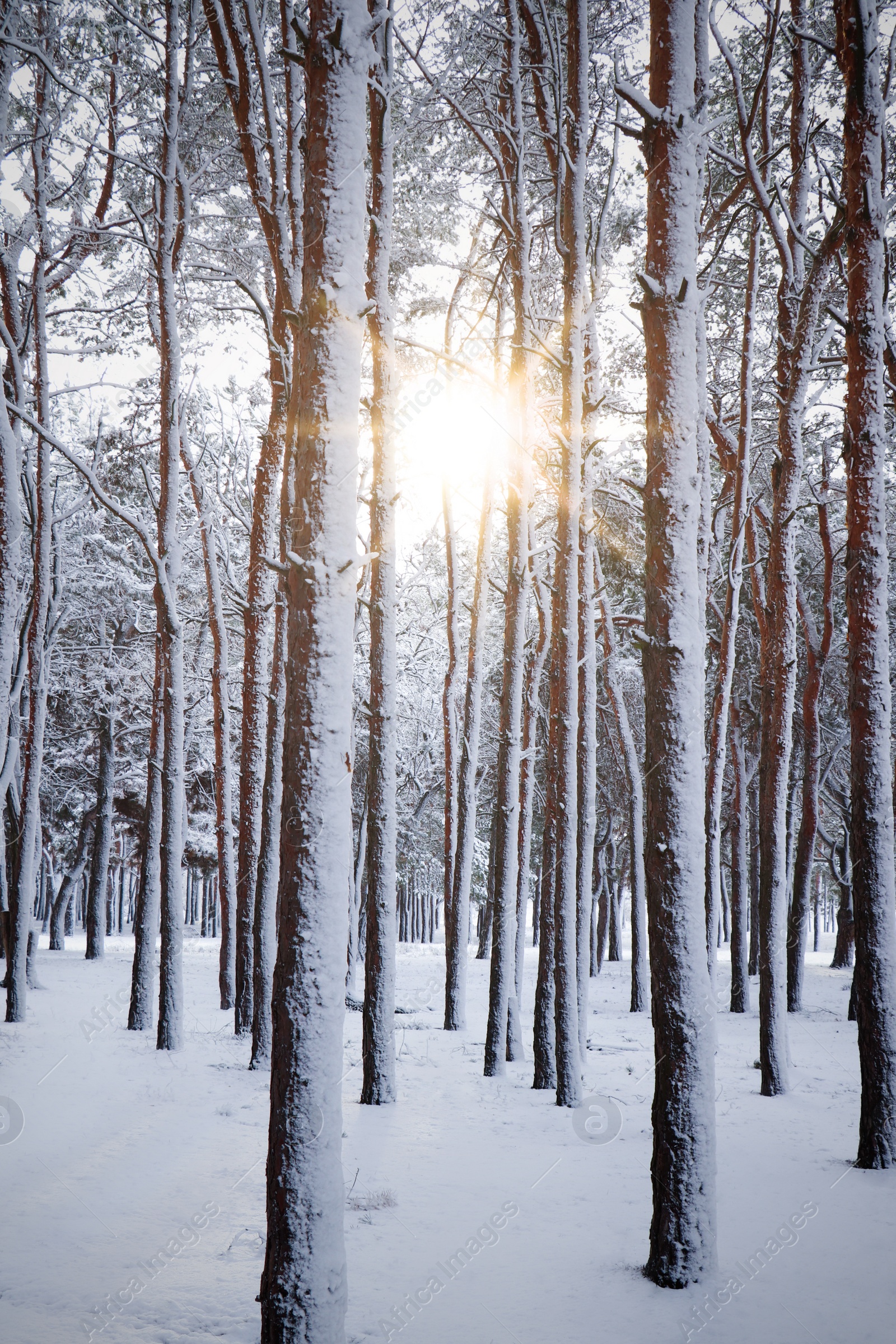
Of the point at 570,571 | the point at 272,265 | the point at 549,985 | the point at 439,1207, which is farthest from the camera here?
the point at 272,265

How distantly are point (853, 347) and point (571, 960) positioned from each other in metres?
5.99

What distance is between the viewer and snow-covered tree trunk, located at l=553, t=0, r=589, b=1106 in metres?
7.79

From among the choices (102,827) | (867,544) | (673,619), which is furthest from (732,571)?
(102,827)

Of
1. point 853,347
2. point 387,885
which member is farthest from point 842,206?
point 387,885

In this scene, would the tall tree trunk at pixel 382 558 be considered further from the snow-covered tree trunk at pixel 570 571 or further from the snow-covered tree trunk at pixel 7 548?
the snow-covered tree trunk at pixel 7 548

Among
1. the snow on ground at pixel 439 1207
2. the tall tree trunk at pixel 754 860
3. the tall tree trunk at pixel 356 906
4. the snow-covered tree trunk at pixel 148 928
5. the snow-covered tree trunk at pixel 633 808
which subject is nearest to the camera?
the snow on ground at pixel 439 1207

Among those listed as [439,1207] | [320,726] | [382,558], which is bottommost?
[439,1207]

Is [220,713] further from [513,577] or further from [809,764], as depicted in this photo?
[809,764]

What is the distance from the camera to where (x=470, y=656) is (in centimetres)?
1274

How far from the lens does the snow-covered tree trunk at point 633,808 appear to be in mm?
14195

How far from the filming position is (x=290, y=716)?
3734mm

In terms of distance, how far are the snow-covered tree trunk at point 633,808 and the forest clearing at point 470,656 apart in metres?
0.17

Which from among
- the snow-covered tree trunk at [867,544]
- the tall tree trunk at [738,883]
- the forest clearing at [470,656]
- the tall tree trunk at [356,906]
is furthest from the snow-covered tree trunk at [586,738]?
the tall tree trunk at [738,883]

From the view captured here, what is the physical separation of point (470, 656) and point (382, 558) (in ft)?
15.6
